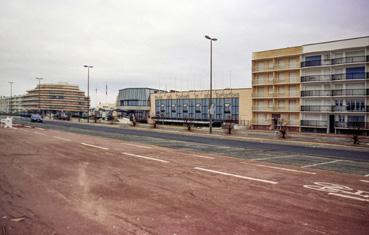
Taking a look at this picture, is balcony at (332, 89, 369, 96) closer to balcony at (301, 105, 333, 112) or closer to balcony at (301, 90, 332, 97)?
balcony at (301, 90, 332, 97)

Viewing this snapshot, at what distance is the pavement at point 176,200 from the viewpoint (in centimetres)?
506

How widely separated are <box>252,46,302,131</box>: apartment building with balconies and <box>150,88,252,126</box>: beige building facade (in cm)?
400

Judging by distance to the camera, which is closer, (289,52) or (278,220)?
(278,220)

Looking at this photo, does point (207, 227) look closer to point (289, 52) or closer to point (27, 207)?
point (27, 207)

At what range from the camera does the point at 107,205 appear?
6109 mm

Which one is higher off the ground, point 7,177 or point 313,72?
point 313,72

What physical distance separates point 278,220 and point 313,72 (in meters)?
50.7

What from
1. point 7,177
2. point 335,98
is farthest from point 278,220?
point 335,98

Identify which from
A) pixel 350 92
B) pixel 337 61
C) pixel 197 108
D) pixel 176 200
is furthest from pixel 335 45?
pixel 176 200

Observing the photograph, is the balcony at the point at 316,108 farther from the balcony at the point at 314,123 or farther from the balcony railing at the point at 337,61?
the balcony railing at the point at 337,61

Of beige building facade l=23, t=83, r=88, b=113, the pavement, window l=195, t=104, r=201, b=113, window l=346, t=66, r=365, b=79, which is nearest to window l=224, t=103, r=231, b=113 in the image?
A: window l=195, t=104, r=201, b=113

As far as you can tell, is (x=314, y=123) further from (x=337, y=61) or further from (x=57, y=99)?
(x=57, y=99)

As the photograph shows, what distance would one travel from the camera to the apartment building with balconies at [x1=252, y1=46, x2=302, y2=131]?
53.0m

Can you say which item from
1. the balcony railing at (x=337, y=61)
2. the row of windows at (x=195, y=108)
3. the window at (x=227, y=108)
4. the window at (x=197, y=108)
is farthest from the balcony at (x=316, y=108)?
the window at (x=197, y=108)
